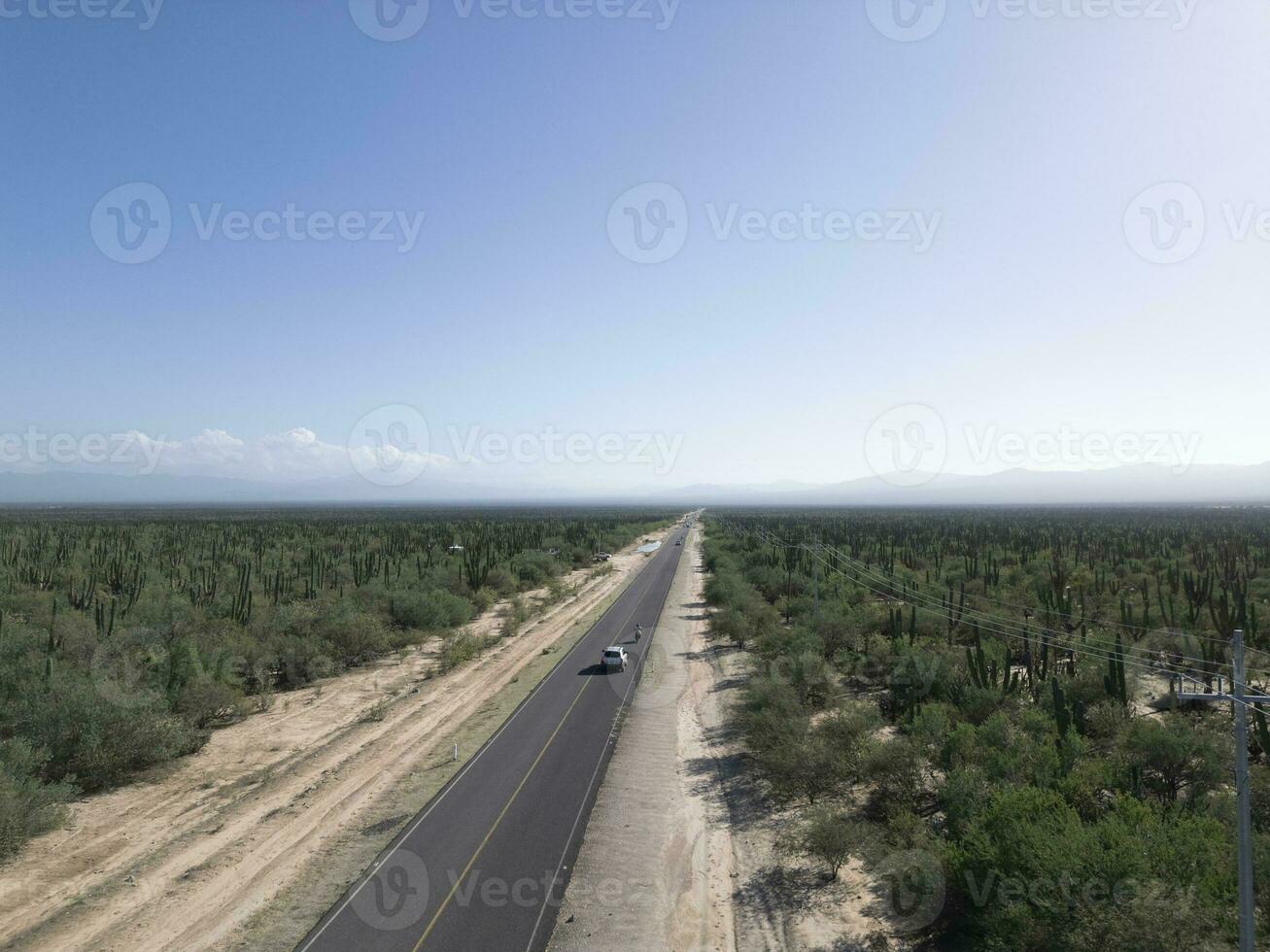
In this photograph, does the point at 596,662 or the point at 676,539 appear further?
the point at 676,539

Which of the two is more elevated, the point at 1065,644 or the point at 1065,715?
the point at 1065,644

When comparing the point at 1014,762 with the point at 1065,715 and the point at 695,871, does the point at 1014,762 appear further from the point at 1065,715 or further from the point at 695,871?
the point at 695,871

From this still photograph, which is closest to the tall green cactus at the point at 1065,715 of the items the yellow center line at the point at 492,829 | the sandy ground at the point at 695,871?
the sandy ground at the point at 695,871

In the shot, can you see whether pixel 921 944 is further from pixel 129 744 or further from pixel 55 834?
pixel 129 744

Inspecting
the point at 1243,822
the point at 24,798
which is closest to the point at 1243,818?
the point at 1243,822

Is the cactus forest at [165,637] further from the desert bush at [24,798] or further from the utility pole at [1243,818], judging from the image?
the utility pole at [1243,818]

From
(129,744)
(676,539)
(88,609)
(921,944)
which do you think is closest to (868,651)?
(921,944)
